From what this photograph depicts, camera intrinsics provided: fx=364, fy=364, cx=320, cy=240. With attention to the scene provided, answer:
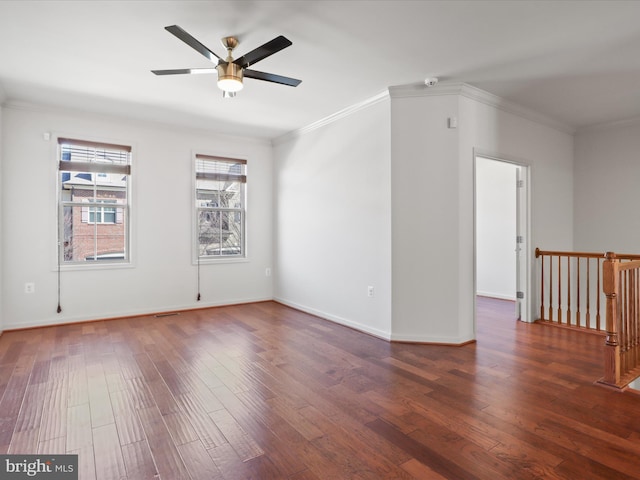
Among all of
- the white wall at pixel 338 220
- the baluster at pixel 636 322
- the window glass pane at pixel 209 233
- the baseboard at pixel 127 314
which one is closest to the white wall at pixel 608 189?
the baluster at pixel 636 322

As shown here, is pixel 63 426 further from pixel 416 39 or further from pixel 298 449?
pixel 416 39

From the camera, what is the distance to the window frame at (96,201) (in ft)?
15.0

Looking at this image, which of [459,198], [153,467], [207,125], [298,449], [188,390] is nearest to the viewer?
[153,467]

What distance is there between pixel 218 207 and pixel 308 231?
153 centimetres

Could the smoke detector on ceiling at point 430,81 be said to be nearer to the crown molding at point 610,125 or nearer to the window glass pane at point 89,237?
Result: the crown molding at point 610,125

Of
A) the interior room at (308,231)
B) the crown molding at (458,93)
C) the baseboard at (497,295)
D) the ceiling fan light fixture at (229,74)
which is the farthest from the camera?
the baseboard at (497,295)

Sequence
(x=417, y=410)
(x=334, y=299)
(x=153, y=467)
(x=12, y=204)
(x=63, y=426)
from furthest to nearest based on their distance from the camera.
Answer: (x=334, y=299), (x=12, y=204), (x=417, y=410), (x=63, y=426), (x=153, y=467)

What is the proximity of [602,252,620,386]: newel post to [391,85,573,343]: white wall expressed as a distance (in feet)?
3.97

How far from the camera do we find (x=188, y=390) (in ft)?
8.89

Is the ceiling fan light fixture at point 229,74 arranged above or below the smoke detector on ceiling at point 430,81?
below

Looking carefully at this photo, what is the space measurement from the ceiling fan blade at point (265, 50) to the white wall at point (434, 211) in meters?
1.74

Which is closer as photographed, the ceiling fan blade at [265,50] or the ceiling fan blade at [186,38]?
the ceiling fan blade at [186,38]

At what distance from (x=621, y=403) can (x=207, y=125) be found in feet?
17.6

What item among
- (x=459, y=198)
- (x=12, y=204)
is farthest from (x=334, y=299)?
(x=12, y=204)
